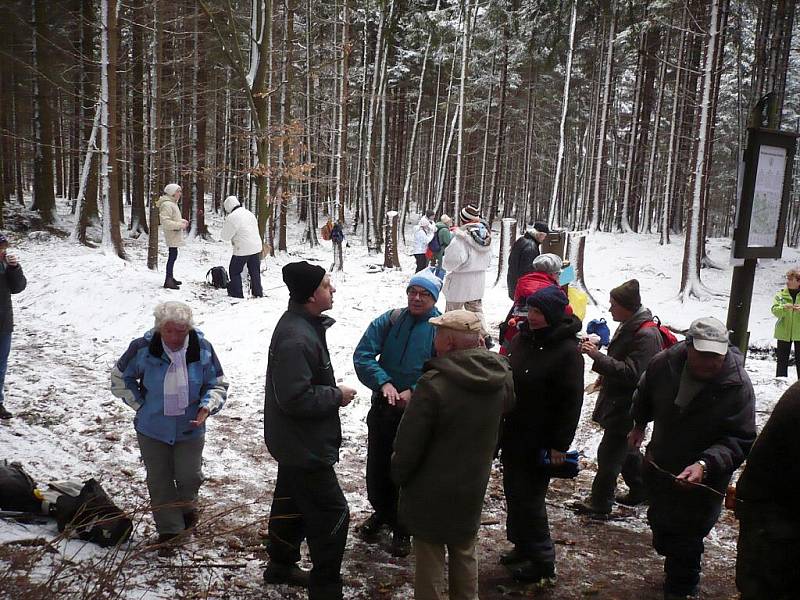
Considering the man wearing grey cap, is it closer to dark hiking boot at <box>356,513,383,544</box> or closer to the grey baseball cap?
the grey baseball cap

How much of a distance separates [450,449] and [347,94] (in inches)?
783

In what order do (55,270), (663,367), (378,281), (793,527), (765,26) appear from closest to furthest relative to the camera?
(793,527), (663,367), (55,270), (378,281), (765,26)

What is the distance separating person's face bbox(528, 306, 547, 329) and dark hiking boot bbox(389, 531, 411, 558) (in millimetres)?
1807

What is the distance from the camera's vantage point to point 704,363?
3443 millimetres

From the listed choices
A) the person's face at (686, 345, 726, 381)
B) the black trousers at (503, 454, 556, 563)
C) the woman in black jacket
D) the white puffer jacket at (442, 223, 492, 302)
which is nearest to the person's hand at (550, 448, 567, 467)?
the woman in black jacket

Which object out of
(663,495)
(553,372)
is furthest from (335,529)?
(663,495)

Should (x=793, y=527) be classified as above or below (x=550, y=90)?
below

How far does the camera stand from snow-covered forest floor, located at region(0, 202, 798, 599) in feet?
11.7

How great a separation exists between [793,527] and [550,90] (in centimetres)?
3852

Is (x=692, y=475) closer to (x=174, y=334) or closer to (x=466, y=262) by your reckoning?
(x=174, y=334)

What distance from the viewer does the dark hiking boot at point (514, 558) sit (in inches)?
161

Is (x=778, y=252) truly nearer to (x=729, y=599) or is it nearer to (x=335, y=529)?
(x=729, y=599)

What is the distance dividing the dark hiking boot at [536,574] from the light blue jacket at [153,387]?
2368mm

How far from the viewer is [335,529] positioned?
348 centimetres
